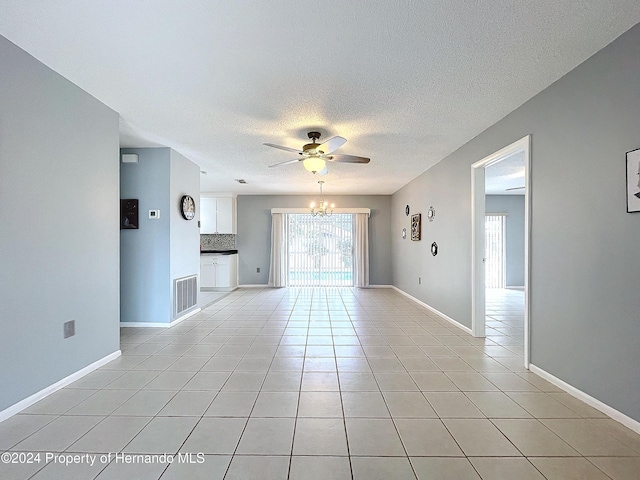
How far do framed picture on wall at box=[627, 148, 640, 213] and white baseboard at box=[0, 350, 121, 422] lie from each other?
4201 millimetres

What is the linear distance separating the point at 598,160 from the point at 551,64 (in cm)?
77

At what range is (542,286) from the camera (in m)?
2.70

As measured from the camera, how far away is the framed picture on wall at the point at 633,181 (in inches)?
74.0

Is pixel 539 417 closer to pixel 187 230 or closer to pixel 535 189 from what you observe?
pixel 535 189

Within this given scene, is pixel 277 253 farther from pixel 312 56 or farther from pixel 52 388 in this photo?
pixel 312 56

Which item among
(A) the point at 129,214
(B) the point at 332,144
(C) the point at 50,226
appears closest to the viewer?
(C) the point at 50,226

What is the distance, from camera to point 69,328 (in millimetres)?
2574

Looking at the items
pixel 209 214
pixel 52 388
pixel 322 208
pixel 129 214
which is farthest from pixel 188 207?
pixel 209 214

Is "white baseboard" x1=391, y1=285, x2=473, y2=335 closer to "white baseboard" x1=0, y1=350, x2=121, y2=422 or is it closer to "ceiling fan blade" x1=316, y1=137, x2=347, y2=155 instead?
"ceiling fan blade" x1=316, y1=137, x2=347, y2=155

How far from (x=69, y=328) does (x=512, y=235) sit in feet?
29.7

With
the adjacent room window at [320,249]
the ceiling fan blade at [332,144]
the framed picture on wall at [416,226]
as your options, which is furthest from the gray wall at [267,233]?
the ceiling fan blade at [332,144]

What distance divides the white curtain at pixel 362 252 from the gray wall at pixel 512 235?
3.24m

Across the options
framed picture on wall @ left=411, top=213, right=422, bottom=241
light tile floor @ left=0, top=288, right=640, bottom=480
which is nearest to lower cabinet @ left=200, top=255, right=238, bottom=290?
light tile floor @ left=0, top=288, right=640, bottom=480

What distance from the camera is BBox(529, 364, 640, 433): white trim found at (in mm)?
1919
